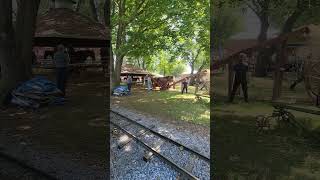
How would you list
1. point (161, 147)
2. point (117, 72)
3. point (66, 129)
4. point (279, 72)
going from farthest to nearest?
point (117, 72)
point (161, 147)
point (66, 129)
point (279, 72)

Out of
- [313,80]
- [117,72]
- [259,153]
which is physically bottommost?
[259,153]

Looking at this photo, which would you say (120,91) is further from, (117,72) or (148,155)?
(148,155)

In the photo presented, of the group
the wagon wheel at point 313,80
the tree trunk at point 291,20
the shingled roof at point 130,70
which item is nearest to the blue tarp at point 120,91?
the shingled roof at point 130,70

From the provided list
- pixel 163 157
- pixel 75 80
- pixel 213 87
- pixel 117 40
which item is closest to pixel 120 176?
pixel 163 157

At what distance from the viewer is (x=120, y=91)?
2369cm

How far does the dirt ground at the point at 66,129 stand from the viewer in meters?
7.31

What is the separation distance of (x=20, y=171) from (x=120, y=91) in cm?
1735

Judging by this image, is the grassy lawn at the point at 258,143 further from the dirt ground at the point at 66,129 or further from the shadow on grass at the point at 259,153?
the dirt ground at the point at 66,129

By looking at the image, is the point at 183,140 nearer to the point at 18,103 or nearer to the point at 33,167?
the point at 18,103

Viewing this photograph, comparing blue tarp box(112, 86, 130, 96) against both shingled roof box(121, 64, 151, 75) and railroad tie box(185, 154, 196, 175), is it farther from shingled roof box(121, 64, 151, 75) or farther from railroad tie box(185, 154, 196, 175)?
railroad tie box(185, 154, 196, 175)

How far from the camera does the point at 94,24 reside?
14.3 metres

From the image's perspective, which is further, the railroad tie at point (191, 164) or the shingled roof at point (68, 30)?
the shingled roof at point (68, 30)

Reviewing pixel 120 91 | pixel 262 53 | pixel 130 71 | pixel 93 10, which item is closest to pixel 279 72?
pixel 262 53

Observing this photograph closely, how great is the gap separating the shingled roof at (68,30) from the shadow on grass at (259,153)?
7101 millimetres
